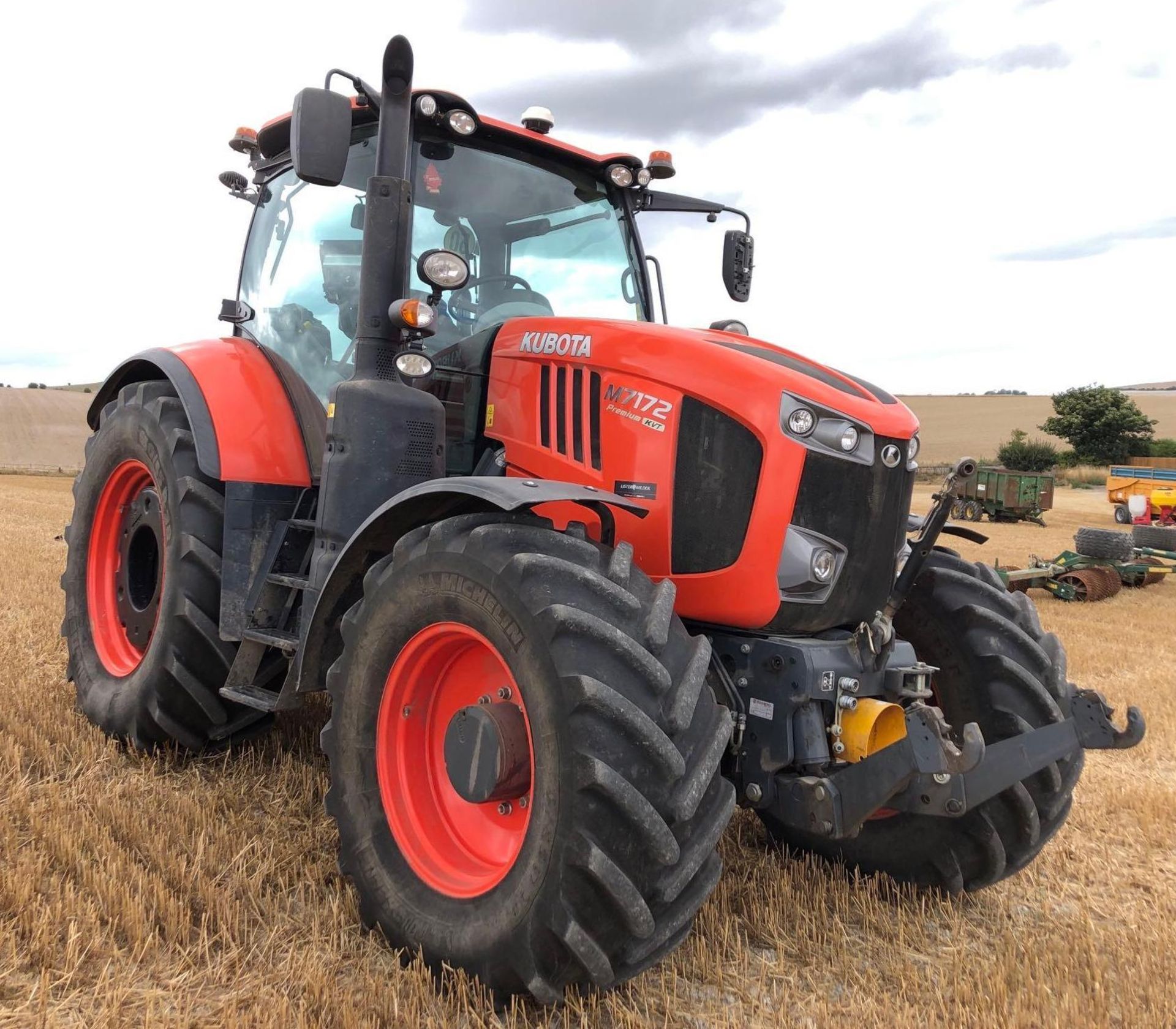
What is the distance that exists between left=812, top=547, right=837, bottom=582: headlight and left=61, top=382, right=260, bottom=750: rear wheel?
2208mm

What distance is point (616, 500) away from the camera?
2.54 m

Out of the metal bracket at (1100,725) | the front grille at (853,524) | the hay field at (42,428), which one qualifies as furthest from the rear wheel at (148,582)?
the hay field at (42,428)

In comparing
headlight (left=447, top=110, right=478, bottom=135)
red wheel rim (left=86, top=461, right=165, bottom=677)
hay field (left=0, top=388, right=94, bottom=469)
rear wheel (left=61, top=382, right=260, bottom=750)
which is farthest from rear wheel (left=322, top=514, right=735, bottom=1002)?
hay field (left=0, top=388, right=94, bottom=469)

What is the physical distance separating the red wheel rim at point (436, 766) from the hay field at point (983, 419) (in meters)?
35.9

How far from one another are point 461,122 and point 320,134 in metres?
0.74

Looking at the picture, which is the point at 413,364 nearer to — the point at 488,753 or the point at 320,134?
the point at 320,134

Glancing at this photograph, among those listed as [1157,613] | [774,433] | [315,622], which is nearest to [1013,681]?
[774,433]

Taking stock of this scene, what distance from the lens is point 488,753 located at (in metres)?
2.35

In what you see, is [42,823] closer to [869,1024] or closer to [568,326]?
[568,326]

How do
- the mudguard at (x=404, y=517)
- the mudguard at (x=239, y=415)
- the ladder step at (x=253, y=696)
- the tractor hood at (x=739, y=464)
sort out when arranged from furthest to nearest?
the mudguard at (x=239, y=415), the ladder step at (x=253, y=696), the tractor hood at (x=739, y=464), the mudguard at (x=404, y=517)

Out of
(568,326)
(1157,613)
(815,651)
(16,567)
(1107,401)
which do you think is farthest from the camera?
(1107,401)

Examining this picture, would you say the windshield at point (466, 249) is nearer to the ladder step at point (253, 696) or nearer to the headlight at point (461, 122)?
the headlight at point (461, 122)

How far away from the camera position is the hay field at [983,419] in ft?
139

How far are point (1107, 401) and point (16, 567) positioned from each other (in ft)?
123
